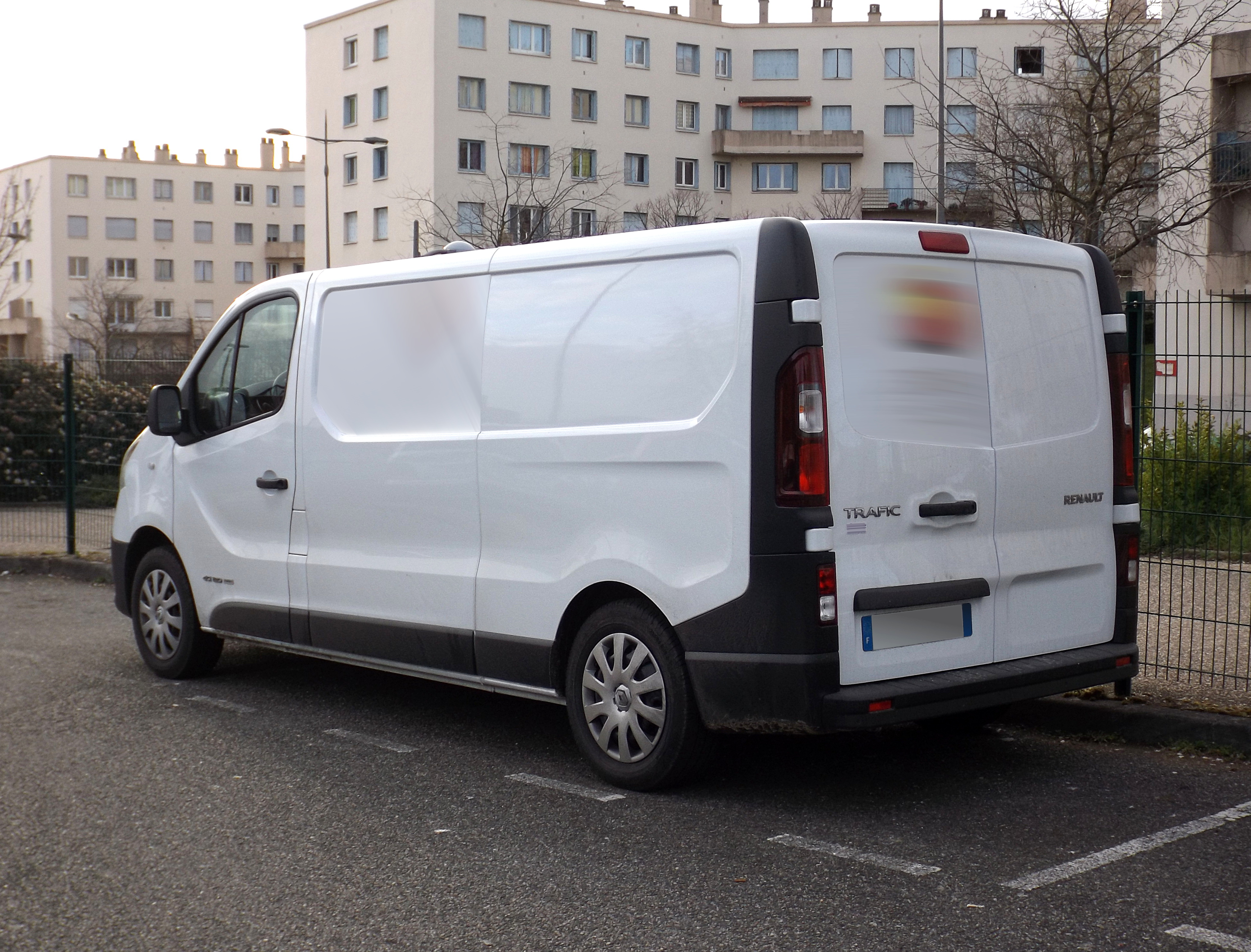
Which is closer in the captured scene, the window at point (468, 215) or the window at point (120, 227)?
the window at point (468, 215)

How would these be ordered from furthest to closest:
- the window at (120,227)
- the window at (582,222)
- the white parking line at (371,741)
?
1. the window at (120,227)
2. the window at (582,222)
3. the white parking line at (371,741)

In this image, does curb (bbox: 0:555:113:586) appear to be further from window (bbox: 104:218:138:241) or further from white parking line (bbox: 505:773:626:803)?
window (bbox: 104:218:138:241)

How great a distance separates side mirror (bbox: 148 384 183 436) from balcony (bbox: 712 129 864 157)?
65446 mm

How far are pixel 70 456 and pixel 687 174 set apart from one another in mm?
60431

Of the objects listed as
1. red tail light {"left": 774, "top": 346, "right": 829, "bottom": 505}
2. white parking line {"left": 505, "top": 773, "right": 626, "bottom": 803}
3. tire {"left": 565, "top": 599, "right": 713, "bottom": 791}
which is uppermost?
red tail light {"left": 774, "top": 346, "right": 829, "bottom": 505}

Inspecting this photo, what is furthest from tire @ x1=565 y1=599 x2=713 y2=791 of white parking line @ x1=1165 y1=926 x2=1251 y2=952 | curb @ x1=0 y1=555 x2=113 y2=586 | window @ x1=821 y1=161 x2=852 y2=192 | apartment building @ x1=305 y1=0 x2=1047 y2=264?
window @ x1=821 y1=161 x2=852 y2=192

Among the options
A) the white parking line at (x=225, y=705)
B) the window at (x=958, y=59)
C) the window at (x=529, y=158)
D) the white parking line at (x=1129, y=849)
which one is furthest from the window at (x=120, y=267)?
the white parking line at (x=1129, y=849)

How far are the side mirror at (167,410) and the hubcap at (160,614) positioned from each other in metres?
0.83

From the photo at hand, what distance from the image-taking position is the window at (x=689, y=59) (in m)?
70.8

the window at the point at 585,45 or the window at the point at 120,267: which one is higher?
the window at the point at 585,45

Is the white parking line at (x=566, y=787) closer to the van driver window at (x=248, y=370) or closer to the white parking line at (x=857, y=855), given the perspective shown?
the white parking line at (x=857, y=855)

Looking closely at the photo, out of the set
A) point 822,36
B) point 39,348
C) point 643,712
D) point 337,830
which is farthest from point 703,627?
point 39,348

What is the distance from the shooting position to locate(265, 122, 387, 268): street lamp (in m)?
39.0

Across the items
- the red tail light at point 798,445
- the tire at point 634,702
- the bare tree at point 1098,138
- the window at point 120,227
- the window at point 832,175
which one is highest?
the window at point 120,227
